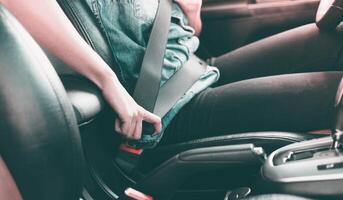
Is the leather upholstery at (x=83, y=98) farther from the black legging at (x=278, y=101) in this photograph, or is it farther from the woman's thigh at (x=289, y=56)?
the woman's thigh at (x=289, y=56)

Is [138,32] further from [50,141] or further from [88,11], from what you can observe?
[50,141]

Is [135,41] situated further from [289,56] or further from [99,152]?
[289,56]

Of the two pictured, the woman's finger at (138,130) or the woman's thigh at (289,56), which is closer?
the woman's finger at (138,130)

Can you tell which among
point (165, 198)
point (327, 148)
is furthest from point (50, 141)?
point (327, 148)

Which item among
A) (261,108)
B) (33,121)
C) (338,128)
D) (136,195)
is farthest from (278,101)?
(33,121)

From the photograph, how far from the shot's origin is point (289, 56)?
3.50 ft

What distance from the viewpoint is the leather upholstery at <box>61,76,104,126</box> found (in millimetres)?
715

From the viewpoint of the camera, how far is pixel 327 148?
2.42 feet

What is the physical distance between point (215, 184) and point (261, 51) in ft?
1.13

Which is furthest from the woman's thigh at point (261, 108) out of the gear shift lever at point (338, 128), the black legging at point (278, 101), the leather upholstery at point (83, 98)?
the leather upholstery at point (83, 98)

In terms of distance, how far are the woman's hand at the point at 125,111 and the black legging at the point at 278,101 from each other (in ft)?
0.33

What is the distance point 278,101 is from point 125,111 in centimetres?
27

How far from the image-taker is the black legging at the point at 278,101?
2.83ft

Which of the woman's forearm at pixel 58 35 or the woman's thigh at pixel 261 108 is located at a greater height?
the woman's forearm at pixel 58 35
